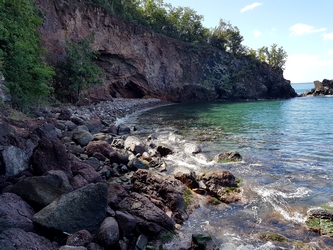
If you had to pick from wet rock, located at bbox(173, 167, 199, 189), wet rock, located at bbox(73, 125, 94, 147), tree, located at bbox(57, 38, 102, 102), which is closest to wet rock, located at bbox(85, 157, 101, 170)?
wet rock, located at bbox(173, 167, 199, 189)

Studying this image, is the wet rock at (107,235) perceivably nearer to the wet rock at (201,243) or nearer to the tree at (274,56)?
the wet rock at (201,243)

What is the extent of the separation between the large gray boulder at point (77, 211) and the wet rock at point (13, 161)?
5.97ft

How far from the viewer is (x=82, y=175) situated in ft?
23.0

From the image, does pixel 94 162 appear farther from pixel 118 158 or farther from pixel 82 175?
pixel 82 175

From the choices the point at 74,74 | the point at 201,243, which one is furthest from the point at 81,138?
the point at 74,74

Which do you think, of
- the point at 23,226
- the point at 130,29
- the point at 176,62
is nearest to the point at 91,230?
the point at 23,226

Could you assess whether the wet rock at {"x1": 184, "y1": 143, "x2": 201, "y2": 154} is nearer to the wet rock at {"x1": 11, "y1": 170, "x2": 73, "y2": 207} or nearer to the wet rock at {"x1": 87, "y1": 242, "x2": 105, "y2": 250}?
the wet rock at {"x1": 11, "y1": 170, "x2": 73, "y2": 207}

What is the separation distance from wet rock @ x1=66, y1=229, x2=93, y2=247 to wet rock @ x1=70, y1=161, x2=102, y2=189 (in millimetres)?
1874

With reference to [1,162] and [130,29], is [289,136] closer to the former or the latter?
[1,162]

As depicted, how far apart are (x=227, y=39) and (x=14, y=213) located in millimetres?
69678

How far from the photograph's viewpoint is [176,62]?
183 ft

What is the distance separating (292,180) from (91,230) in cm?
732

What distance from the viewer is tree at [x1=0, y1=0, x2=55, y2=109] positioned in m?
14.3

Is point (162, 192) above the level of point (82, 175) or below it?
below
